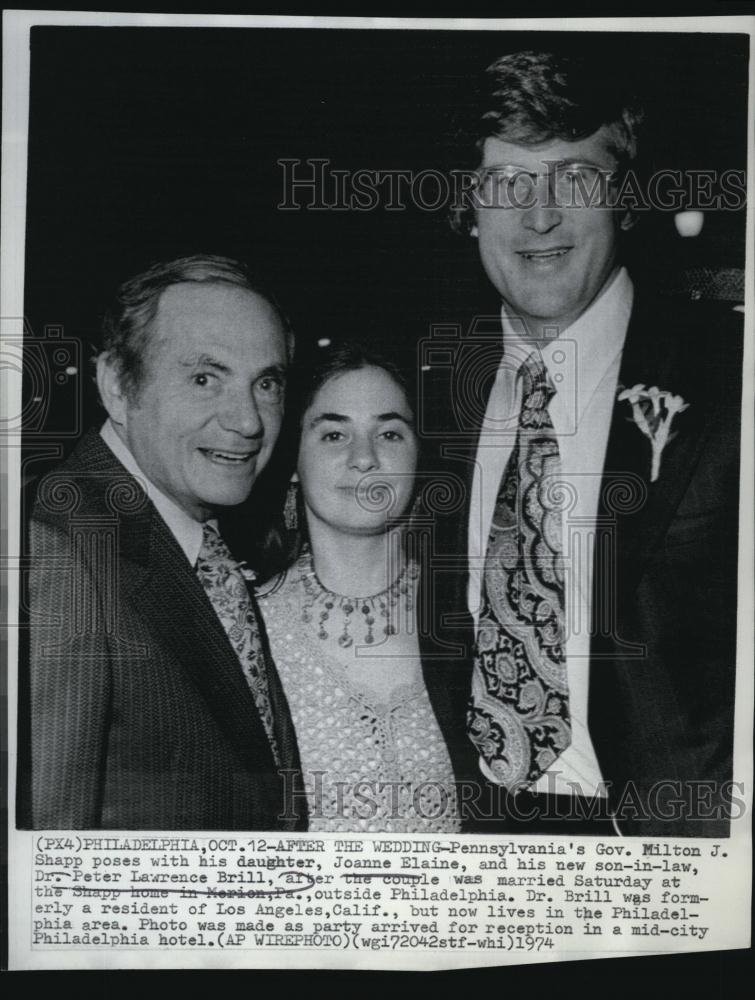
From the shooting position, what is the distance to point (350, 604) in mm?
1384

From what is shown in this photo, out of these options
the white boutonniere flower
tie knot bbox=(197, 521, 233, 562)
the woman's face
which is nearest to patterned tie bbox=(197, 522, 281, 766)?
tie knot bbox=(197, 521, 233, 562)

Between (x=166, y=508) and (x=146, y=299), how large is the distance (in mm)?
294

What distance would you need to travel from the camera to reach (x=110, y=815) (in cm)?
138

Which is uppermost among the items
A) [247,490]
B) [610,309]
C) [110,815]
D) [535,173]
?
[535,173]

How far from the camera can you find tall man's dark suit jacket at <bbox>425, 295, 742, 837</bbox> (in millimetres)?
1390

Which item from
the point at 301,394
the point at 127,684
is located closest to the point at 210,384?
the point at 301,394

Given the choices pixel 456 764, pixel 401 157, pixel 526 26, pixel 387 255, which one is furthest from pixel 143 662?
pixel 526 26

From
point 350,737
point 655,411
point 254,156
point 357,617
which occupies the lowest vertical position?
point 350,737

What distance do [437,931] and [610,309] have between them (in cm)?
93

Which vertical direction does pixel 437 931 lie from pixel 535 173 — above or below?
below

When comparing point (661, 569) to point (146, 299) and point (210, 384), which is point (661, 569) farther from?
point (146, 299)

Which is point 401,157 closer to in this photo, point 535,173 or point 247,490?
point 535,173

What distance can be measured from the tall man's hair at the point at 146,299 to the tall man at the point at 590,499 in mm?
328

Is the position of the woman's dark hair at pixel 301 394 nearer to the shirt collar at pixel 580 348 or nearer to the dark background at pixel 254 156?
the dark background at pixel 254 156
